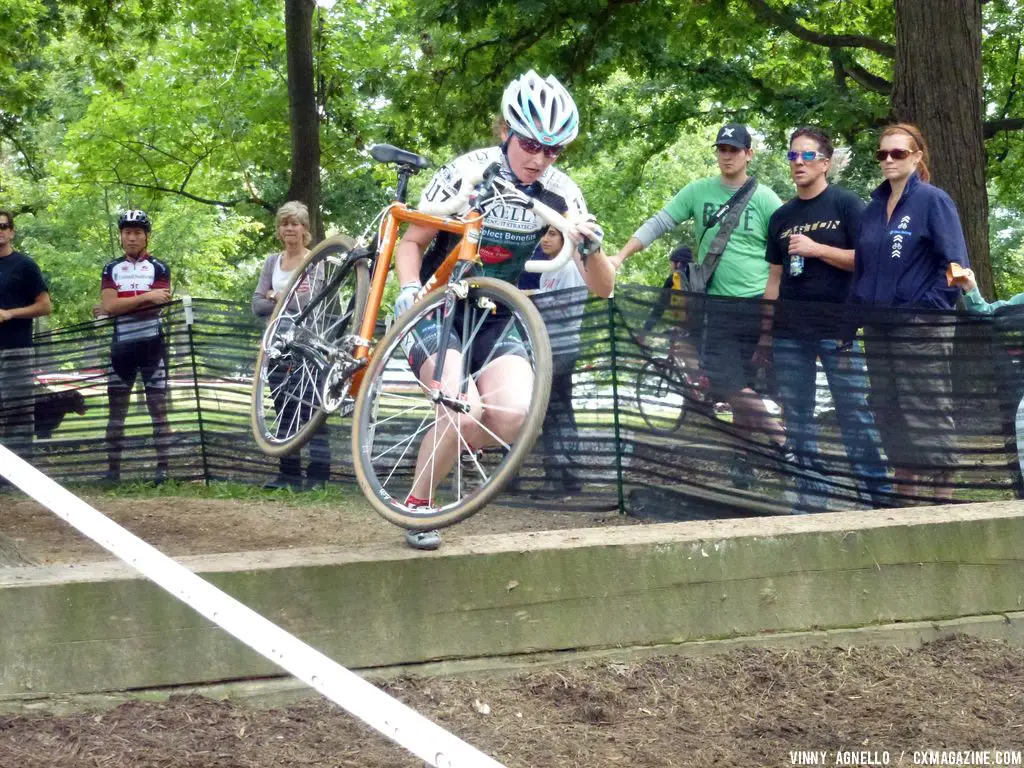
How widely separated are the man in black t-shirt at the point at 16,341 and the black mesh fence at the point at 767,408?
4.12 metres

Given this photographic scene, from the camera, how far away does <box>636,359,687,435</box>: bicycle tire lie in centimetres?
723

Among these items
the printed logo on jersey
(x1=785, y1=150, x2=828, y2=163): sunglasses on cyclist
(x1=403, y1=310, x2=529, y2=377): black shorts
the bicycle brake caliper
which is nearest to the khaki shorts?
the printed logo on jersey

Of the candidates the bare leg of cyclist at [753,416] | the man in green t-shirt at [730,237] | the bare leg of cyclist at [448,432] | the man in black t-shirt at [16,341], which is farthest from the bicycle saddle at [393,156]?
the man in black t-shirt at [16,341]

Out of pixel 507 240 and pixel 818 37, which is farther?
pixel 818 37

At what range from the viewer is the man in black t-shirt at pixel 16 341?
32.1ft

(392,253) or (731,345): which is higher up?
(392,253)

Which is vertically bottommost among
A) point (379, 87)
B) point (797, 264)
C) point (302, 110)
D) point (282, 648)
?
point (282, 648)

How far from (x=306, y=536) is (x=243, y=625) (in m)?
4.47

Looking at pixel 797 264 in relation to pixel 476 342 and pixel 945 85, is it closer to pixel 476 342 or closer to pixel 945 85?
pixel 476 342

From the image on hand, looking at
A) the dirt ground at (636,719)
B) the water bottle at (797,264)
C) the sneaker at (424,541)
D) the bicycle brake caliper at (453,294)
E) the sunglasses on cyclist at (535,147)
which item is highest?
the sunglasses on cyclist at (535,147)

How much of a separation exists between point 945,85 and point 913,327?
4.50 metres

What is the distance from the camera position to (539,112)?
481cm

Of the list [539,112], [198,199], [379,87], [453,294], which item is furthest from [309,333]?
[198,199]

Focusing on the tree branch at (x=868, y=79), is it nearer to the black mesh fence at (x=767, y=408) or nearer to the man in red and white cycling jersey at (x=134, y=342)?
the man in red and white cycling jersey at (x=134, y=342)
